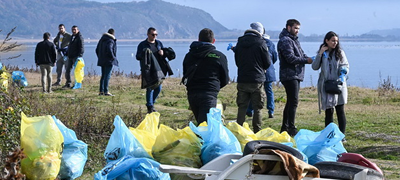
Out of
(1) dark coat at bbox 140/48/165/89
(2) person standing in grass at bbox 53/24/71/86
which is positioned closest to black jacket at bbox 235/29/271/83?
(1) dark coat at bbox 140/48/165/89

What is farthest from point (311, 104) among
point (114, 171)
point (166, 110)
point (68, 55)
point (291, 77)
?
point (114, 171)

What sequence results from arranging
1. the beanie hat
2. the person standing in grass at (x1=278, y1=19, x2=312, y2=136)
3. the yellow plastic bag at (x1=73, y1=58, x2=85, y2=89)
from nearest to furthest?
1. the person standing in grass at (x1=278, y1=19, x2=312, y2=136)
2. the beanie hat
3. the yellow plastic bag at (x1=73, y1=58, x2=85, y2=89)

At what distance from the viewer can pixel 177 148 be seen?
5750 mm

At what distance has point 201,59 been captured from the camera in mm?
7789

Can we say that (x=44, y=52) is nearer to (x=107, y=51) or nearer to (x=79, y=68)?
(x=79, y=68)

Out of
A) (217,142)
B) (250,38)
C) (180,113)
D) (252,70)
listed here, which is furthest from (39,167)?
(180,113)

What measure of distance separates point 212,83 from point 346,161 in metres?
2.78

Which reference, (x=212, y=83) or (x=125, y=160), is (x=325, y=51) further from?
(x=125, y=160)

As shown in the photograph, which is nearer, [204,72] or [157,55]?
[204,72]

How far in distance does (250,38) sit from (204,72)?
1.49 meters

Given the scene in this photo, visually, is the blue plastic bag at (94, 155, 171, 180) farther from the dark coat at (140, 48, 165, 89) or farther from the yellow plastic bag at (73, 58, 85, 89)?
the yellow plastic bag at (73, 58, 85, 89)

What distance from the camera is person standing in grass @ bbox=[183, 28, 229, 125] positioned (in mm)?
7758

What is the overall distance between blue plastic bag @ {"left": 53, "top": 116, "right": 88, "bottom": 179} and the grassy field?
36cm

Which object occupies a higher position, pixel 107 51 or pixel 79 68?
pixel 107 51
